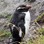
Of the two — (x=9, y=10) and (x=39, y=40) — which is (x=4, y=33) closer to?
(x=9, y=10)

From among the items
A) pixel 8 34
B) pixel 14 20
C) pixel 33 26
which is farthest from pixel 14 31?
pixel 8 34

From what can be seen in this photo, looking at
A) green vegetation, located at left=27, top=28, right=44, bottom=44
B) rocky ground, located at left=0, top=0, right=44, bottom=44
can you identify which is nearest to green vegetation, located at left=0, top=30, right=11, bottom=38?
rocky ground, located at left=0, top=0, right=44, bottom=44

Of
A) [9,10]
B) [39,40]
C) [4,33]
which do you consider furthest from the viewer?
[9,10]

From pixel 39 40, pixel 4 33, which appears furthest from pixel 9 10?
pixel 39 40

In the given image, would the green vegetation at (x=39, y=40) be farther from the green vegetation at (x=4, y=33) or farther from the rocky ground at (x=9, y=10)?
the rocky ground at (x=9, y=10)

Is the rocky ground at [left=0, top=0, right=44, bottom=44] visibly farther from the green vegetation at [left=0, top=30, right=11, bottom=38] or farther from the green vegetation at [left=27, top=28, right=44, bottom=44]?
the green vegetation at [left=27, top=28, right=44, bottom=44]

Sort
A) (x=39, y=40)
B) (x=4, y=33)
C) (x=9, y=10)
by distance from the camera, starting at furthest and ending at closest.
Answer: (x=9, y=10) < (x=4, y=33) < (x=39, y=40)

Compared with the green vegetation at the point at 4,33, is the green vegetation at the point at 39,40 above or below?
above

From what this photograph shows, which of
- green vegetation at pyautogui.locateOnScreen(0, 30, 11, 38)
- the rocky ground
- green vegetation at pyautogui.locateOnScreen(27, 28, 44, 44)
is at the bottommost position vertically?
green vegetation at pyautogui.locateOnScreen(0, 30, 11, 38)

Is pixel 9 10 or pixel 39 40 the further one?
pixel 9 10

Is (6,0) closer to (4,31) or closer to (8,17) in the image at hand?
(8,17)

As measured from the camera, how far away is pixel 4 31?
278 inches

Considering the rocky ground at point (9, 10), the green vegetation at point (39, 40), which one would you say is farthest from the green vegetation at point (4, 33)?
the green vegetation at point (39, 40)

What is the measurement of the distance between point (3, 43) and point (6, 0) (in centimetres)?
250
